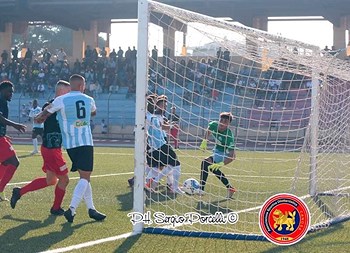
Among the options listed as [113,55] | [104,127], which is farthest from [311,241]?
[113,55]

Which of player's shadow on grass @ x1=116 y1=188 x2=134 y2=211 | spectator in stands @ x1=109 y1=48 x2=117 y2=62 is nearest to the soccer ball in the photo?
player's shadow on grass @ x1=116 y1=188 x2=134 y2=211

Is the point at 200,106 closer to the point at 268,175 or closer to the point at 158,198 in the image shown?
the point at 158,198

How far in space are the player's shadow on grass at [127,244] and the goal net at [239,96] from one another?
344 millimetres

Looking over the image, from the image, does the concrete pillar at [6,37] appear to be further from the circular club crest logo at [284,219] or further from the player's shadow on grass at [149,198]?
the circular club crest logo at [284,219]

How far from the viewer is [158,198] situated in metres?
9.82

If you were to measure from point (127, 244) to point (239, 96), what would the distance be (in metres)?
3.88

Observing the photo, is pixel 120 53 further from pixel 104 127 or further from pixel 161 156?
pixel 161 156

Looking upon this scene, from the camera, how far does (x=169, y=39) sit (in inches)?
351

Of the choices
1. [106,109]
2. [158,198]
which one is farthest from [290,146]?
[106,109]

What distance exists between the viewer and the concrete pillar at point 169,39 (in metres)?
8.55

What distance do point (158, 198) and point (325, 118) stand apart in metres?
3.04

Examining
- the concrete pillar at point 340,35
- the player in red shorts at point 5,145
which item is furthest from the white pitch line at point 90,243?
the concrete pillar at point 340,35

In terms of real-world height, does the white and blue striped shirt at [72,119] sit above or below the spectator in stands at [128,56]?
below

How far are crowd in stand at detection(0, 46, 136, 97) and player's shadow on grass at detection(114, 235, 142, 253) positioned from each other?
28.8m
